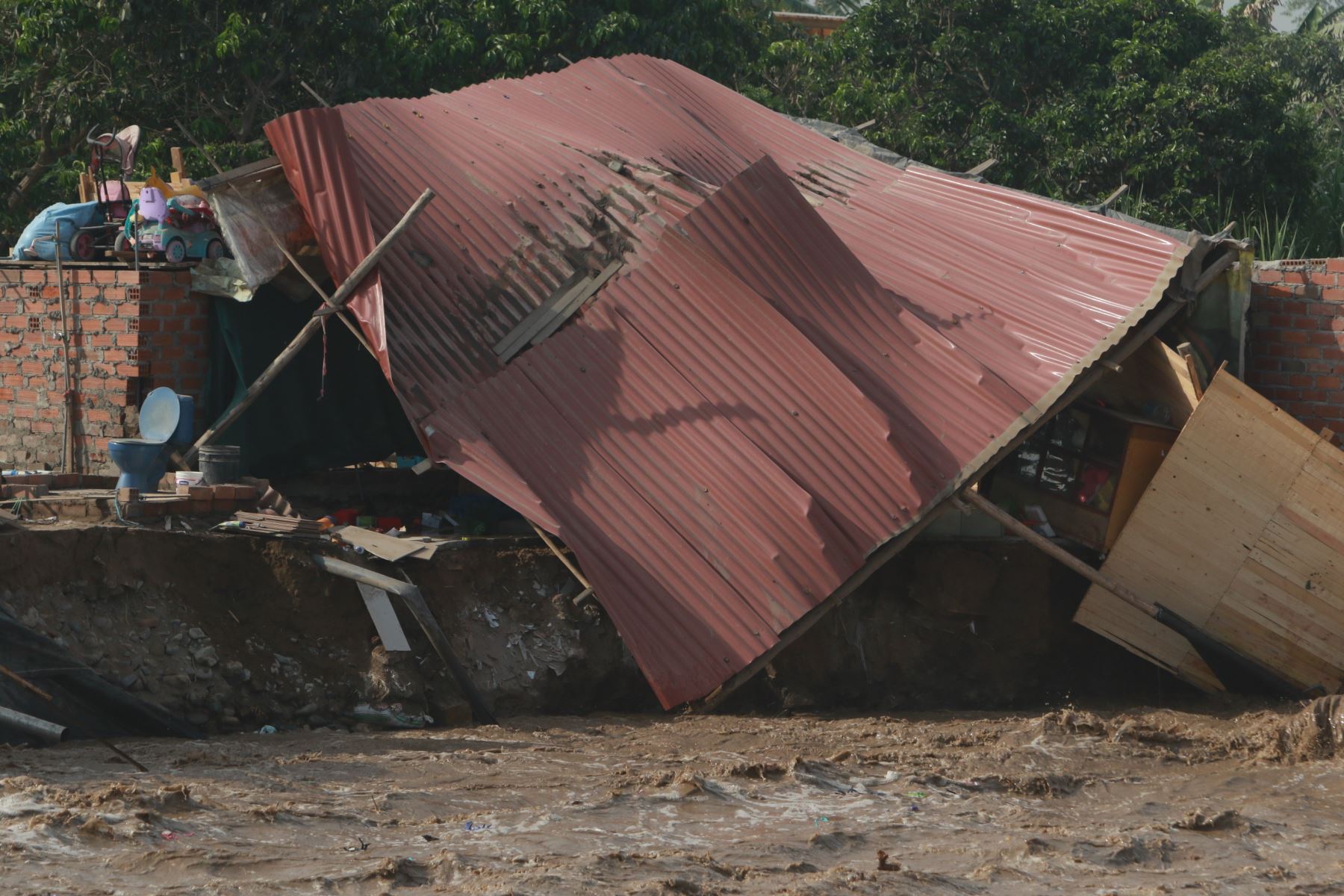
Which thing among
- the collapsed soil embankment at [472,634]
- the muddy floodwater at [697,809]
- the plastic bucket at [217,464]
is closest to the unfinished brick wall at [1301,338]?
the collapsed soil embankment at [472,634]

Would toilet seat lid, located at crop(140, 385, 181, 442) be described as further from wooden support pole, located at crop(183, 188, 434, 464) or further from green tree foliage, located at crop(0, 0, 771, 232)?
green tree foliage, located at crop(0, 0, 771, 232)

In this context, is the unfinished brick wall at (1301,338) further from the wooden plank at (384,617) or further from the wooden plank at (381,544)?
the wooden plank at (384,617)

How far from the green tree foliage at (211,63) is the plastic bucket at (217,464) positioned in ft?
20.3

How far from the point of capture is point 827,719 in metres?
8.04

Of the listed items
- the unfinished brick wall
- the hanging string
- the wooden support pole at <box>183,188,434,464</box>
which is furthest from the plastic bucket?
the unfinished brick wall

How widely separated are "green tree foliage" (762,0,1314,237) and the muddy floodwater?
9483 mm

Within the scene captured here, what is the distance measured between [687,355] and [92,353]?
366 cm

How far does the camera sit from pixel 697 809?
6.13 m

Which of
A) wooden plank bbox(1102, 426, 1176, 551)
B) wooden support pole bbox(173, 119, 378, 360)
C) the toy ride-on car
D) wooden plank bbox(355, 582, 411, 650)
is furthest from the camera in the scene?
wooden plank bbox(1102, 426, 1176, 551)

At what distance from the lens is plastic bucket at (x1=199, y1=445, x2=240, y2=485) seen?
7910 millimetres

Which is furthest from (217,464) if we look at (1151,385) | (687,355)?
(1151,385)

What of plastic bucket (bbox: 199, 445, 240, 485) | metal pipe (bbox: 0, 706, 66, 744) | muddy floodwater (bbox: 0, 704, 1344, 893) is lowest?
muddy floodwater (bbox: 0, 704, 1344, 893)

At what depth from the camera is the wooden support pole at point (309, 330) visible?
26.2 feet

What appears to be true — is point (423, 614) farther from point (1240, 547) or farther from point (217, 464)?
point (1240, 547)
